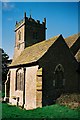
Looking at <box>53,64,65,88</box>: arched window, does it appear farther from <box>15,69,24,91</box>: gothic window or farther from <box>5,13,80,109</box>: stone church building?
<box>15,69,24,91</box>: gothic window

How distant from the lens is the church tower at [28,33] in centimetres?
3928

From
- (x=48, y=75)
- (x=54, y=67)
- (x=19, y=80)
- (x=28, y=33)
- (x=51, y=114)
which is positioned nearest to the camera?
(x=51, y=114)

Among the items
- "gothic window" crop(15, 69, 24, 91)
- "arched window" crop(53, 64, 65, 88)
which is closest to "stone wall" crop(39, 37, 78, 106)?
"arched window" crop(53, 64, 65, 88)

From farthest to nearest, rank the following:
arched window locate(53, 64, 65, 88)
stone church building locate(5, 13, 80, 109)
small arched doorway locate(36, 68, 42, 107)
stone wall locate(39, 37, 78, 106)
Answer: arched window locate(53, 64, 65, 88) < stone wall locate(39, 37, 78, 106) < stone church building locate(5, 13, 80, 109) < small arched doorway locate(36, 68, 42, 107)

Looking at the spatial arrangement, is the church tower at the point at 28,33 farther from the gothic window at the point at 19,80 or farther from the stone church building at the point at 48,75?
the stone church building at the point at 48,75

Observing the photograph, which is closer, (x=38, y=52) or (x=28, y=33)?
(x=38, y=52)

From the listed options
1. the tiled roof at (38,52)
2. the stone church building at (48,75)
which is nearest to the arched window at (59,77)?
the stone church building at (48,75)

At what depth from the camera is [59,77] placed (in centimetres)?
2275

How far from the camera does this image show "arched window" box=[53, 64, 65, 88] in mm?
22438

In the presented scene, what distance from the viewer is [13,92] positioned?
29.7m

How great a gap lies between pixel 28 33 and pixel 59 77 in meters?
19.4

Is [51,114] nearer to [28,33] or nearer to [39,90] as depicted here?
[39,90]

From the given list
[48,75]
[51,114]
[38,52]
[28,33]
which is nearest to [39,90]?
[48,75]

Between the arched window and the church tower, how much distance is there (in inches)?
663
